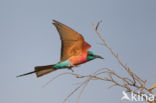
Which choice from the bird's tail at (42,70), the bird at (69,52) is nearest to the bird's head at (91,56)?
the bird at (69,52)

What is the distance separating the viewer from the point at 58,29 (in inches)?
36.7

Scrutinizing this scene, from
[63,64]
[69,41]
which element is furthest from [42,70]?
[69,41]

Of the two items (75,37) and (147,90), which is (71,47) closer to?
(75,37)

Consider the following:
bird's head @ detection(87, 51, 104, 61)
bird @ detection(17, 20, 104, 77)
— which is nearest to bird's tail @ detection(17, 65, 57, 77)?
bird @ detection(17, 20, 104, 77)

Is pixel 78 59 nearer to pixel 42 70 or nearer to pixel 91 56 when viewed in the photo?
pixel 91 56

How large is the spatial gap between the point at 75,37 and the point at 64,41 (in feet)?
0.17

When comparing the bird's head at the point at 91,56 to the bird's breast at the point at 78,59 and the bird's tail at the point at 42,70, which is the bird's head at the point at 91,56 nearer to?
the bird's breast at the point at 78,59

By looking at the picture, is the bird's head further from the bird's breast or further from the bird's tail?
the bird's tail

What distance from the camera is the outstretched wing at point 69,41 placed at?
922 mm

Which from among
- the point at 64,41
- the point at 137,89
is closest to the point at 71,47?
the point at 64,41

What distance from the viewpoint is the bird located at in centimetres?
86

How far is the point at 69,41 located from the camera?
963 mm

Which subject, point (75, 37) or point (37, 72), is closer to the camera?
point (37, 72)

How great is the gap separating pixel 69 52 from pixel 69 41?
0.06m
